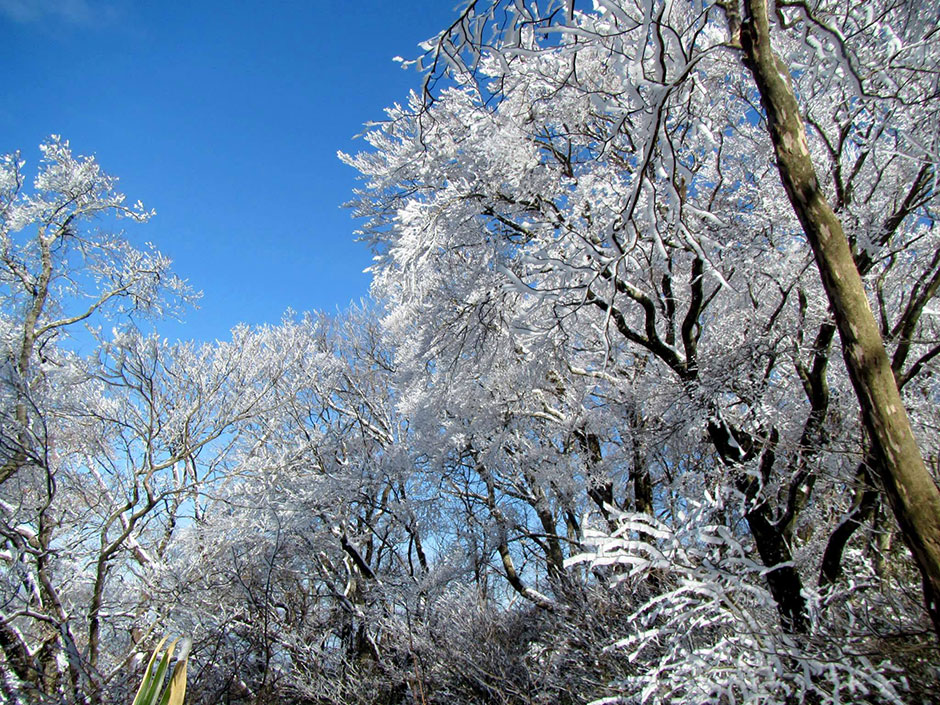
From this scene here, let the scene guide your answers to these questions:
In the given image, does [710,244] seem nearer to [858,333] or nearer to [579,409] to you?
[858,333]

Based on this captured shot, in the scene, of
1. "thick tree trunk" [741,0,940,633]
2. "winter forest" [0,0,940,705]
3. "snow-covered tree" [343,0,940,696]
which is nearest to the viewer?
"thick tree trunk" [741,0,940,633]

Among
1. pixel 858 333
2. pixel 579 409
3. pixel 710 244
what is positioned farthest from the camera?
pixel 579 409

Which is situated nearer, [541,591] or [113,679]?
[113,679]

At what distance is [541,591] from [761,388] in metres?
5.13

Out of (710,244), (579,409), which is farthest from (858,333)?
(579,409)

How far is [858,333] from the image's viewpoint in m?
1.65

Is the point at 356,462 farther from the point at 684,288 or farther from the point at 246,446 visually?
the point at 684,288

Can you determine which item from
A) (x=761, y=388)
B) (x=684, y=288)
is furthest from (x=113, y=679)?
(x=684, y=288)

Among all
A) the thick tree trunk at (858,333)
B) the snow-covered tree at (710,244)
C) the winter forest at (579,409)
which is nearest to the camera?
the thick tree trunk at (858,333)

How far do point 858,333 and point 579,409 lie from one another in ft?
18.5

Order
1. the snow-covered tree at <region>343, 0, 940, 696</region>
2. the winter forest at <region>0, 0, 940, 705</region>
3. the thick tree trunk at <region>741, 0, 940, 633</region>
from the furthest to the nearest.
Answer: the snow-covered tree at <region>343, 0, 940, 696</region>
the winter forest at <region>0, 0, 940, 705</region>
the thick tree trunk at <region>741, 0, 940, 633</region>

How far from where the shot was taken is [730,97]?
498 centimetres

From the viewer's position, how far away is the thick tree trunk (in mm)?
1445

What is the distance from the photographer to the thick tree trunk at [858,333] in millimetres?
1445
